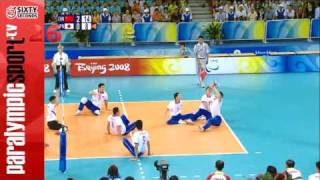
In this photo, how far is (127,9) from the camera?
114 feet

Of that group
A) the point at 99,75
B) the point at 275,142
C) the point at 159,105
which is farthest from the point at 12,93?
the point at 99,75

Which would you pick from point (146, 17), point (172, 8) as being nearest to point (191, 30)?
point (172, 8)

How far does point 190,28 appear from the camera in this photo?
3431 cm

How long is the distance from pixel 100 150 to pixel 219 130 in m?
3.99

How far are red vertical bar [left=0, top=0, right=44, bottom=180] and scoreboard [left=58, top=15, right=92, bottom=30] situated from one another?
1970cm

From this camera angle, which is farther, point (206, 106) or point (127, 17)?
point (127, 17)

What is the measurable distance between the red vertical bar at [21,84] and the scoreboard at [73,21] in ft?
64.6

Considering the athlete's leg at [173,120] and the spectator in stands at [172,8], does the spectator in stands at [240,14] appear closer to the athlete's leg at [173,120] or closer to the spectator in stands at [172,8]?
the spectator in stands at [172,8]

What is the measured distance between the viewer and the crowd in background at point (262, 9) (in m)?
35.1

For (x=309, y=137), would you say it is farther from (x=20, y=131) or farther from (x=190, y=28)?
(x=190, y=28)

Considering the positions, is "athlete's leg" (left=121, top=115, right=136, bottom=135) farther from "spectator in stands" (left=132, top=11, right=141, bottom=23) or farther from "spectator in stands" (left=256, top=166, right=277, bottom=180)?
"spectator in stands" (left=132, top=11, right=141, bottom=23)

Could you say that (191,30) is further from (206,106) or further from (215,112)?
(215,112)

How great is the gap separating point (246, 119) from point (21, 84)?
14587mm

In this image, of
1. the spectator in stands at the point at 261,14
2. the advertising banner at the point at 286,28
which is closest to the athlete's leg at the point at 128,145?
the advertising banner at the point at 286,28
